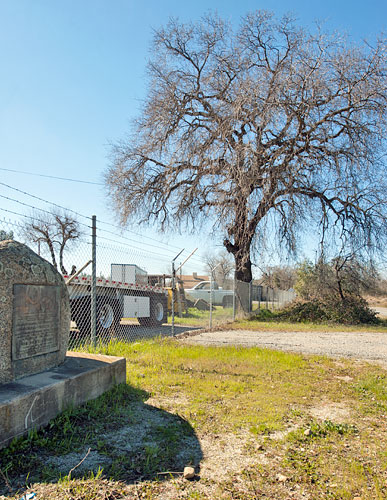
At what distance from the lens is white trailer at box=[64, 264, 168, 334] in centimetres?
947

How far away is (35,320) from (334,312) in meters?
15.9

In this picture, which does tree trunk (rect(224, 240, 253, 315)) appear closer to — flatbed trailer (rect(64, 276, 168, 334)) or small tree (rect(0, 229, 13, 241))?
flatbed trailer (rect(64, 276, 168, 334))

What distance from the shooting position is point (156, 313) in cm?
1415

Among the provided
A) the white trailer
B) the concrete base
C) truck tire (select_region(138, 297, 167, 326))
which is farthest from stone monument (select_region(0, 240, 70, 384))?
truck tire (select_region(138, 297, 167, 326))

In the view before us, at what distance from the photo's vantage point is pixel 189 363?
6.47 m

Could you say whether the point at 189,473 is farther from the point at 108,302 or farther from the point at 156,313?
the point at 156,313

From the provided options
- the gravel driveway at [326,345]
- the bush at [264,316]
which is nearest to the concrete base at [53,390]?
the gravel driveway at [326,345]

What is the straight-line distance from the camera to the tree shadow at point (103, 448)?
2768mm

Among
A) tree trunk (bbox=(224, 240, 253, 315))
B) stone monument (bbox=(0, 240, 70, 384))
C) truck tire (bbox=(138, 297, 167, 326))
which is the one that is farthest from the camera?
tree trunk (bbox=(224, 240, 253, 315))

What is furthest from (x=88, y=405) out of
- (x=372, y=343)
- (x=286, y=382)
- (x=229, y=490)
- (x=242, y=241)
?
(x=242, y=241)

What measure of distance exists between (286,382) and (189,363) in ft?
5.49

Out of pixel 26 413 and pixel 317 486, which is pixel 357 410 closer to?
pixel 317 486

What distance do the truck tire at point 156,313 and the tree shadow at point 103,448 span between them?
9.53 metres

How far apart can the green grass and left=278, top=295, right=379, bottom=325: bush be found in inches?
473
